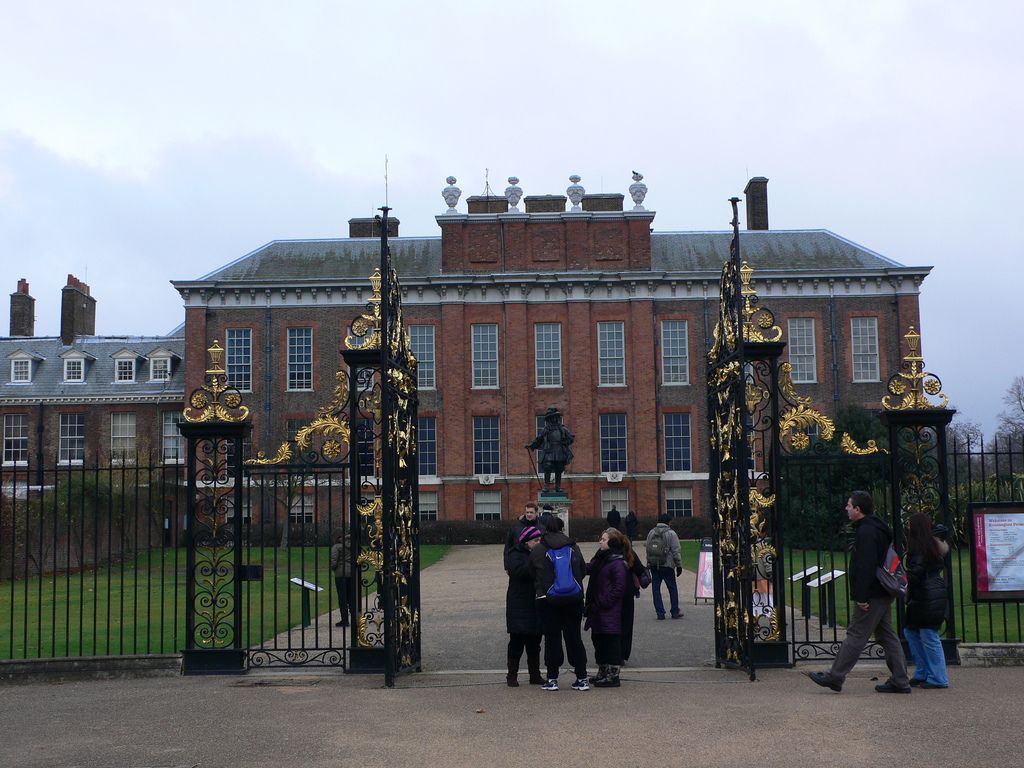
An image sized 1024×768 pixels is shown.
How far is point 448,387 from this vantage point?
39844 millimetres

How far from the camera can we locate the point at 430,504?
3972 cm

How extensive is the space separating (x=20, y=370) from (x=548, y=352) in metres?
22.3

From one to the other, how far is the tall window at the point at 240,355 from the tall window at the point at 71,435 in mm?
7388

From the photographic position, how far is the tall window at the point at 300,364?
40.3m

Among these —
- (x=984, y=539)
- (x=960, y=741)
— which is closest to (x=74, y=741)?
(x=960, y=741)

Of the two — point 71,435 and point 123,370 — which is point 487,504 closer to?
point 123,370

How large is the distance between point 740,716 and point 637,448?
1247 inches

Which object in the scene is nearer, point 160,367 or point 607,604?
point 607,604

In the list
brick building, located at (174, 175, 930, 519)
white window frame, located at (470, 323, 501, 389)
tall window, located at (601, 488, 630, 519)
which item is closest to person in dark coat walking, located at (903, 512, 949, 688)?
brick building, located at (174, 175, 930, 519)

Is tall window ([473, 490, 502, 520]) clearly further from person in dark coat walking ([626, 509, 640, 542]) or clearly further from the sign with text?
the sign with text

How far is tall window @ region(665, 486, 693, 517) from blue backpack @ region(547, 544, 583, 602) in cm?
3064

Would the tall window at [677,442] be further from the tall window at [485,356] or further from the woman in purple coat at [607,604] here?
the woman in purple coat at [607,604]

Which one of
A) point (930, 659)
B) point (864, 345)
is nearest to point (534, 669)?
point (930, 659)

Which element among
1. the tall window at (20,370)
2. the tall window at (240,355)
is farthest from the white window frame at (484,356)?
the tall window at (20,370)
